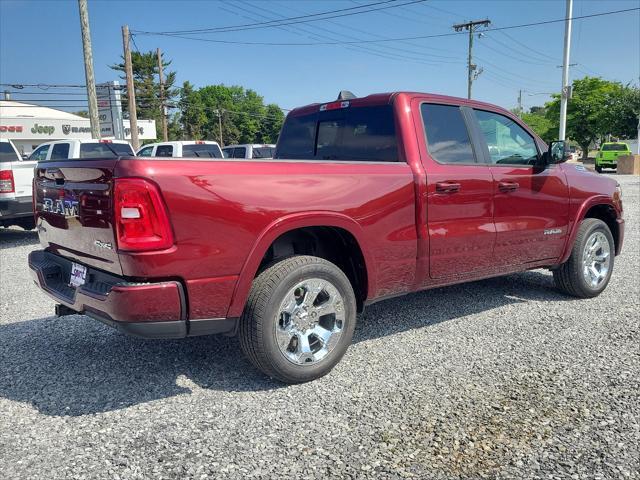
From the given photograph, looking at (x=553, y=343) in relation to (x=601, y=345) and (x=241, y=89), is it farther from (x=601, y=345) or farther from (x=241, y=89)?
(x=241, y=89)

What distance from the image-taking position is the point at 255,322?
10.6 feet

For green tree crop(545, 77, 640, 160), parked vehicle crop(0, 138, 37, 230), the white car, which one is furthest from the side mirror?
green tree crop(545, 77, 640, 160)

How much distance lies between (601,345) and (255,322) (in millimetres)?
2717

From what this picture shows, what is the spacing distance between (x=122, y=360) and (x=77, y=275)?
0.89m

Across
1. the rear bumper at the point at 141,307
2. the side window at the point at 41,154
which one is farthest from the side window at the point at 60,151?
the rear bumper at the point at 141,307

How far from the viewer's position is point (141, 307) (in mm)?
2873

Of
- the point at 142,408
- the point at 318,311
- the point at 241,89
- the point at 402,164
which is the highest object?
the point at 241,89

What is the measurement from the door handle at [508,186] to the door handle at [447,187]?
0.55 metres

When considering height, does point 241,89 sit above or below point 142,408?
above

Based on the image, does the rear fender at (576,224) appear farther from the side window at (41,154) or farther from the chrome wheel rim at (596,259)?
the side window at (41,154)

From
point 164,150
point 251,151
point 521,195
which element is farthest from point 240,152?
point 521,195

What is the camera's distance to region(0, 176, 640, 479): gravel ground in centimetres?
262

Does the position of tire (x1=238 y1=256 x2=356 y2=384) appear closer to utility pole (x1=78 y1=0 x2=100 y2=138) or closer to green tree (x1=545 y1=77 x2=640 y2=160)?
utility pole (x1=78 y1=0 x2=100 y2=138)

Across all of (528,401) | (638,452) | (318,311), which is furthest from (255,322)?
(638,452)
